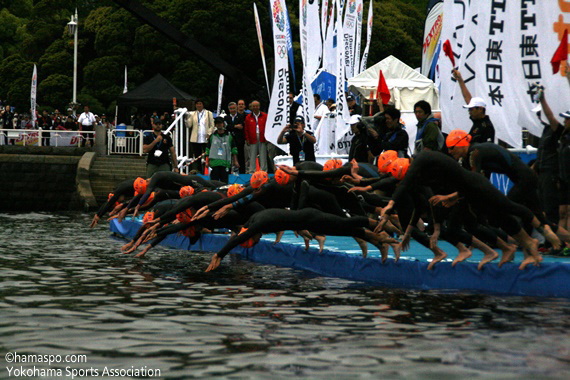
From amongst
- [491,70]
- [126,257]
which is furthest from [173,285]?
[491,70]

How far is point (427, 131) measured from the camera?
1405 centimetres

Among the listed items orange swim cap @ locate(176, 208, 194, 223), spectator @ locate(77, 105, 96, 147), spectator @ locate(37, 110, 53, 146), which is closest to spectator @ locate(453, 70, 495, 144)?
orange swim cap @ locate(176, 208, 194, 223)

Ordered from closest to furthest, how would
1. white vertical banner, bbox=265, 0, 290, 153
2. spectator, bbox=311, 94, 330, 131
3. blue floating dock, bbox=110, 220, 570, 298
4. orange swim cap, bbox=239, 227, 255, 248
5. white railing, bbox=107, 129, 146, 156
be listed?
blue floating dock, bbox=110, 220, 570, 298, orange swim cap, bbox=239, 227, 255, 248, white vertical banner, bbox=265, 0, 290, 153, spectator, bbox=311, 94, 330, 131, white railing, bbox=107, 129, 146, 156

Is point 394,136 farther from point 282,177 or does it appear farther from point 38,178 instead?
point 38,178

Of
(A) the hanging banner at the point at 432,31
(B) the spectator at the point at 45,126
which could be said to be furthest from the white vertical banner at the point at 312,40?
(B) the spectator at the point at 45,126

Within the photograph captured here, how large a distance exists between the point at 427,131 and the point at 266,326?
591 centimetres

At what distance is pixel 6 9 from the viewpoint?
8400cm

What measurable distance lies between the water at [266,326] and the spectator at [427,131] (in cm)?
259

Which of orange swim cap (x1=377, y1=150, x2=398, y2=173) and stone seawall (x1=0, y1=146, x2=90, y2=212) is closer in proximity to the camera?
orange swim cap (x1=377, y1=150, x2=398, y2=173)

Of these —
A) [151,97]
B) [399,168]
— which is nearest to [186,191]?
[399,168]

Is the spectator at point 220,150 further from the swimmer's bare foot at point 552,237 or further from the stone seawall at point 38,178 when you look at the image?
the stone seawall at point 38,178

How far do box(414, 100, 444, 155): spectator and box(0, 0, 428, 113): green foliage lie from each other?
34.0 meters

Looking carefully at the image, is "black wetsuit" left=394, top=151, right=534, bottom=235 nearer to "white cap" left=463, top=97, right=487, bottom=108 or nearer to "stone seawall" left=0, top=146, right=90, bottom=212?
"white cap" left=463, top=97, right=487, bottom=108

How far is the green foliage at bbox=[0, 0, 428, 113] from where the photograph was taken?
53250mm
